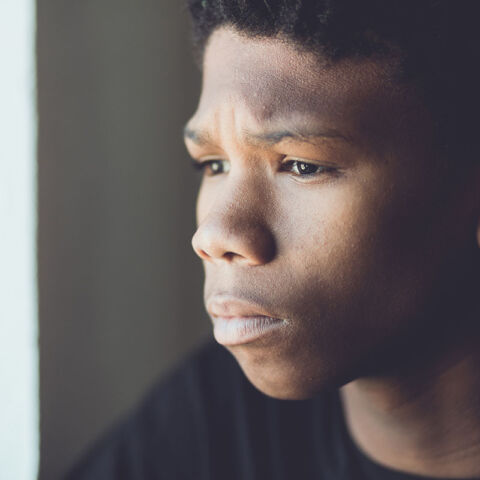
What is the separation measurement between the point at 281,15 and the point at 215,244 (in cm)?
28

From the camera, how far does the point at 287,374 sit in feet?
2.50

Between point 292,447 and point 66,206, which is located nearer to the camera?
point 292,447

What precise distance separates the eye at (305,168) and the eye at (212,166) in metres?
0.15

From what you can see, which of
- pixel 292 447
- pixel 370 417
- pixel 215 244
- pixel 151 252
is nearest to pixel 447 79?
pixel 215 244

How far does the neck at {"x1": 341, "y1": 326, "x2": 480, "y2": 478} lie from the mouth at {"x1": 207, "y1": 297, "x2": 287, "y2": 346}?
0.24 meters

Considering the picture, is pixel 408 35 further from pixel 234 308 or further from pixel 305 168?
pixel 234 308

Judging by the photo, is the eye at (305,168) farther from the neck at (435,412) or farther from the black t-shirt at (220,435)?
the black t-shirt at (220,435)

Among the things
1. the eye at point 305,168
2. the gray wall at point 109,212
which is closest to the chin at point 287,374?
the eye at point 305,168

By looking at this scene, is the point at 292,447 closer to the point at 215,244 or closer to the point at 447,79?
the point at 215,244

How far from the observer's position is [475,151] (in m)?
0.78

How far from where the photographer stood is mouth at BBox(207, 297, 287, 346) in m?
0.74

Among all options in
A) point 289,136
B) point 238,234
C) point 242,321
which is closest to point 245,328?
point 242,321

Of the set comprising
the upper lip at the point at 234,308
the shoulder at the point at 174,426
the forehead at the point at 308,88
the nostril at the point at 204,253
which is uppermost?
the forehead at the point at 308,88

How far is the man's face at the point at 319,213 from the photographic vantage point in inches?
28.0
